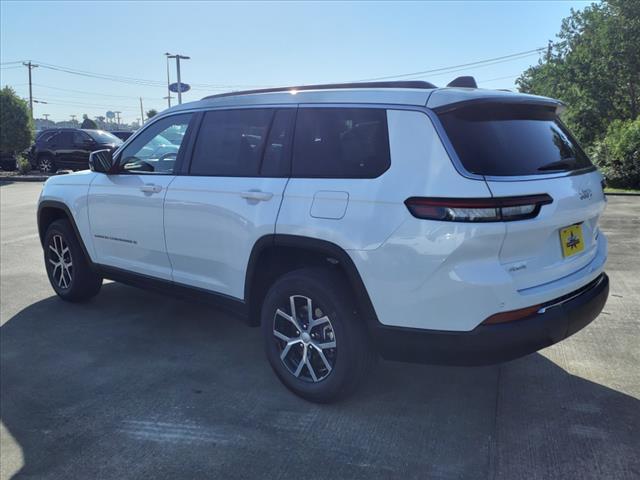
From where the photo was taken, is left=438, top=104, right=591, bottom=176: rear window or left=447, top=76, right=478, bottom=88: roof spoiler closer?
left=438, top=104, right=591, bottom=176: rear window

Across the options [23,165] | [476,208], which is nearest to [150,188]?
[476,208]

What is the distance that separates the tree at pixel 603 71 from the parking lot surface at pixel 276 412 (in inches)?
753

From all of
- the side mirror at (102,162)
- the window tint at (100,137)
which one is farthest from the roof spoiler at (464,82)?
the window tint at (100,137)

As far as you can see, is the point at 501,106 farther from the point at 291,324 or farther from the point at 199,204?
the point at 199,204

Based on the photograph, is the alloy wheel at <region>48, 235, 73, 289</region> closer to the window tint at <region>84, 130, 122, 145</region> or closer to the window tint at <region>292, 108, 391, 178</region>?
the window tint at <region>292, 108, 391, 178</region>

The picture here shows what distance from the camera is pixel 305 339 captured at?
3.36m

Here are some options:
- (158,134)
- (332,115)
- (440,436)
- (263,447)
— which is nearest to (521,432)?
(440,436)

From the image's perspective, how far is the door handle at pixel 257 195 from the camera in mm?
3404

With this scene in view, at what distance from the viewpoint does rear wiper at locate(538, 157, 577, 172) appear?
2.98 metres

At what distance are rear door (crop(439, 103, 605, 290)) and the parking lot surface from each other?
848 mm

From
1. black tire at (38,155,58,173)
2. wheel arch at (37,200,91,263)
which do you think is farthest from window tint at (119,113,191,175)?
black tire at (38,155,58,173)

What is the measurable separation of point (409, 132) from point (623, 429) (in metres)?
1.96

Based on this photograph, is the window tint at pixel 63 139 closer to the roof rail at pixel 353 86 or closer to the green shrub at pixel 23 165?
the green shrub at pixel 23 165

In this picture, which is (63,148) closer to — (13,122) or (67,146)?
(67,146)
